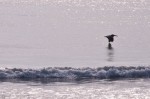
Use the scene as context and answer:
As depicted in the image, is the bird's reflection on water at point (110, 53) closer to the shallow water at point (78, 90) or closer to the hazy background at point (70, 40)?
the hazy background at point (70, 40)

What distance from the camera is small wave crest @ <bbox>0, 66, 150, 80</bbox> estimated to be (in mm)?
22359

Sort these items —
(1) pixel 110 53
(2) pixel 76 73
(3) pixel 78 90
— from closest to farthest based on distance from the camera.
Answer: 1. (3) pixel 78 90
2. (2) pixel 76 73
3. (1) pixel 110 53

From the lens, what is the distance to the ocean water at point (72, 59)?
66.6 feet

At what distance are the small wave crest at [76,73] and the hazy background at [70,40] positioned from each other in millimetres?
1717

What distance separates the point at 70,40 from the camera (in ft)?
111

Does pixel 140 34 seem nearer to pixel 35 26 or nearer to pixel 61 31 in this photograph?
pixel 61 31

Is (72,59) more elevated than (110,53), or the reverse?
(110,53)

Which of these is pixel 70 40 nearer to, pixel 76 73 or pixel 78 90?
pixel 76 73

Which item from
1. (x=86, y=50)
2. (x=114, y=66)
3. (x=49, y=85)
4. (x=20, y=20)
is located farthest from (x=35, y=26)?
(x=49, y=85)

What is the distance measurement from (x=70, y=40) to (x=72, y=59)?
677 cm

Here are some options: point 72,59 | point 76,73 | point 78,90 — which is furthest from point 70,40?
point 78,90

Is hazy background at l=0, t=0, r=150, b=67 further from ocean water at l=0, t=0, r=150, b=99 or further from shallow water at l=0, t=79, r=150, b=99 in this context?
shallow water at l=0, t=79, r=150, b=99

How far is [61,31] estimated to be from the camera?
3762 cm

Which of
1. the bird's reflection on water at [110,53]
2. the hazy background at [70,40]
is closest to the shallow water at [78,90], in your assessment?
the hazy background at [70,40]
